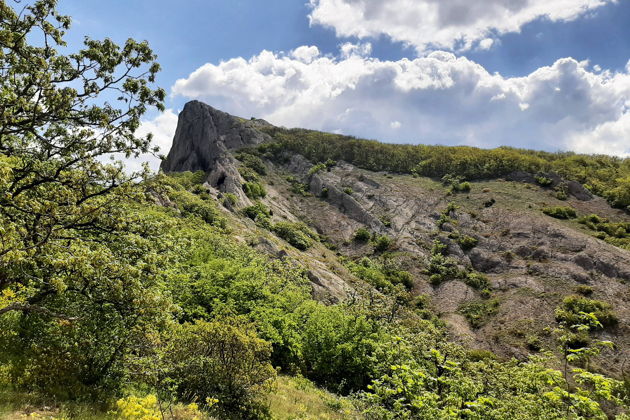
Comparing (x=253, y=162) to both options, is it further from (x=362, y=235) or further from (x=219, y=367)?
(x=219, y=367)

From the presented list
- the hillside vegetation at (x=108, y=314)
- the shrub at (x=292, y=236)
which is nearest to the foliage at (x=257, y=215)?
the shrub at (x=292, y=236)

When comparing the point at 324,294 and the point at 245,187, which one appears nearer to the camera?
the point at 324,294

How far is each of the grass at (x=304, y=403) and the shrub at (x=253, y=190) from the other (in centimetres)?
5750

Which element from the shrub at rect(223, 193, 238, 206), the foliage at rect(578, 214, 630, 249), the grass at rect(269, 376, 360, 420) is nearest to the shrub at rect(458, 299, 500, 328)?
the foliage at rect(578, 214, 630, 249)

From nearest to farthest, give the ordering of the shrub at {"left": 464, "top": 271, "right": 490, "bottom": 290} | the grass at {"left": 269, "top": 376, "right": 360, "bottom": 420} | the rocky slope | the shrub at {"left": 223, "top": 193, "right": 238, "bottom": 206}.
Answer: the grass at {"left": 269, "top": 376, "right": 360, "bottom": 420}
the rocky slope
the shrub at {"left": 464, "top": 271, "right": 490, "bottom": 290}
the shrub at {"left": 223, "top": 193, "right": 238, "bottom": 206}

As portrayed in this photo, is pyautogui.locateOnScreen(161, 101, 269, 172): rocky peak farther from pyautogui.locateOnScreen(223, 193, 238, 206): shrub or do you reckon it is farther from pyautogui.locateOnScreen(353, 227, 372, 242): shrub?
pyautogui.locateOnScreen(353, 227, 372, 242): shrub

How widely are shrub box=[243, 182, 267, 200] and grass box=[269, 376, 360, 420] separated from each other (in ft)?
189

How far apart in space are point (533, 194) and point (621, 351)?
45893mm

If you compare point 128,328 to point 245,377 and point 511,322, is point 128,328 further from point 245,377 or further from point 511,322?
point 511,322

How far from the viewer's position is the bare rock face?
106625 millimetres

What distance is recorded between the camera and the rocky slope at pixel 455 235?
47375 millimetres

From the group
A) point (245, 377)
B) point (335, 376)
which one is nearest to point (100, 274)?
point (245, 377)

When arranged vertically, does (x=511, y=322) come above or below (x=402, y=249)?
below

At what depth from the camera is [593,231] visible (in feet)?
215
